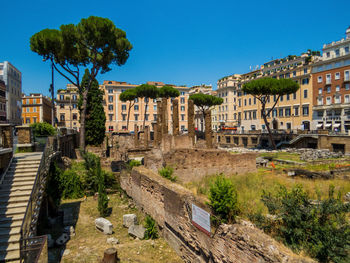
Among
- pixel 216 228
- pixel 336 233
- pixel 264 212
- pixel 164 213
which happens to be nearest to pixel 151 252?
pixel 164 213

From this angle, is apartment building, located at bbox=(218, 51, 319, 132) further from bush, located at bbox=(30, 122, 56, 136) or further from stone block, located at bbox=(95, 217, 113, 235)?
stone block, located at bbox=(95, 217, 113, 235)

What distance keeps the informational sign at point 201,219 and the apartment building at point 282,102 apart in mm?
39710

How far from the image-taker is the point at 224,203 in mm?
5734

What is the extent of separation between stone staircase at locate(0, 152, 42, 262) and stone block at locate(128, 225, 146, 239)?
146 inches

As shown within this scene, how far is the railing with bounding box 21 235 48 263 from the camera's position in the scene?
5.80 meters

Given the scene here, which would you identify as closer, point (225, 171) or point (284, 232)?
point (284, 232)

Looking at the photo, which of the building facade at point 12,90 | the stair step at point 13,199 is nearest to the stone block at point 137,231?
the stair step at point 13,199

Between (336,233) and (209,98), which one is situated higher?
(209,98)

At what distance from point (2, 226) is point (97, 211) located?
5.16 metres

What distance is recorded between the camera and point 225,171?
1504 centimetres

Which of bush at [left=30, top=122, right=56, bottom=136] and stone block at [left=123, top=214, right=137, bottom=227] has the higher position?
bush at [left=30, top=122, right=56, bottom=136]

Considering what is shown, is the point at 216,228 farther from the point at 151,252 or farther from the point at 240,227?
the point at 151,252

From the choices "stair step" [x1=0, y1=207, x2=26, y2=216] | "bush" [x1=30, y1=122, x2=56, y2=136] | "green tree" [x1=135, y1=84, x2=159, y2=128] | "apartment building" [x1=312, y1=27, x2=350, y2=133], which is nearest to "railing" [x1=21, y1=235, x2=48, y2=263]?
"stair step" [x1=0, y1=207, x2=26, y2=216]

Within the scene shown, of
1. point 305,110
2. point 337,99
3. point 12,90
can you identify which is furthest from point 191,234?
point 12,90
